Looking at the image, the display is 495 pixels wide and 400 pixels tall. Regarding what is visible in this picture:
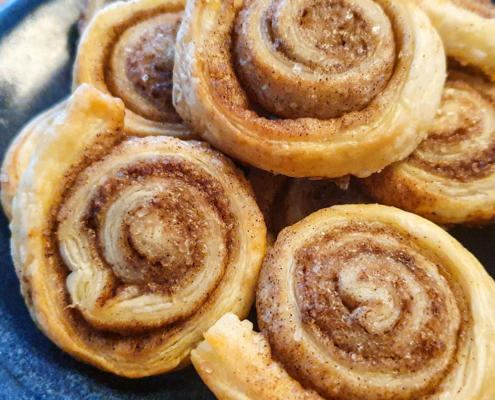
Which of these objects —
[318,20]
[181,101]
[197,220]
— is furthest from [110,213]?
[318,20]

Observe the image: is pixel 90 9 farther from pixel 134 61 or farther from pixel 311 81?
pixel 311 81

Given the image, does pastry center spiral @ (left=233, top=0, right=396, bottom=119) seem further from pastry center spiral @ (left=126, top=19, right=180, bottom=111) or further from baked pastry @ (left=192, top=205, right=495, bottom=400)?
baked pastry @ (left=192, top=205, right=495, bottom=400)

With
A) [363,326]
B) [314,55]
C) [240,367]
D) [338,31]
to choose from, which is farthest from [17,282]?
[338,31]

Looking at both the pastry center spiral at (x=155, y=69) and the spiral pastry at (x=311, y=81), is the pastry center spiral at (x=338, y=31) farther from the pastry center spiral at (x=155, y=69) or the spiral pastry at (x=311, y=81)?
the pastry center spiral at (x=155, y=69)

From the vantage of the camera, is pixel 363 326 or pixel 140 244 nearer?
pixel 363 326

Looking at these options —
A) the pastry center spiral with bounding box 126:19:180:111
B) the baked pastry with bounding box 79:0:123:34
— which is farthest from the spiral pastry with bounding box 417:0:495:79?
the baked pastry with bounding box 79:0:123:34

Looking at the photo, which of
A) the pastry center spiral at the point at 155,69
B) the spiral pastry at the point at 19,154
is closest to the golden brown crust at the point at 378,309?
the pastry center spiral at the point at 155,69
